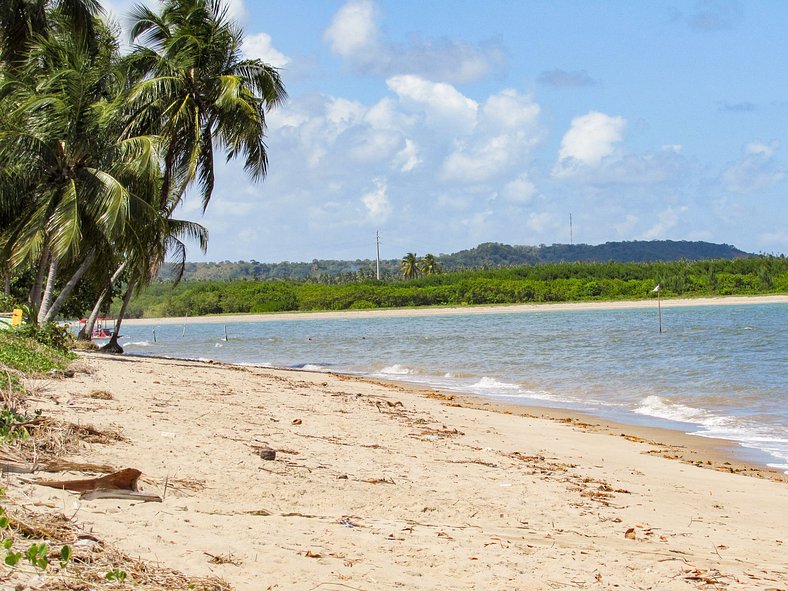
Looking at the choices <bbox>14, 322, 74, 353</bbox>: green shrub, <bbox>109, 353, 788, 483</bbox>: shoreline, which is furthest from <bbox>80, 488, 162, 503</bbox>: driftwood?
<bbox>14, 322, 74, 353</bbox>: green shrub

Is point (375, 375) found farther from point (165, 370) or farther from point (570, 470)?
point (570, 470)

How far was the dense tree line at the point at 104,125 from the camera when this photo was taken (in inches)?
736

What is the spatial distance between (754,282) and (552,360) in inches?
2909

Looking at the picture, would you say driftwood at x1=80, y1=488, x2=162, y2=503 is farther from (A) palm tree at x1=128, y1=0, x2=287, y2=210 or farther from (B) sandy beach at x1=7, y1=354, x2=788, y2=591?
(A) palm tree at x1=128, y1=0, x2=287, y2=210

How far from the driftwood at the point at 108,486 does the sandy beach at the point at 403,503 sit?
0.22 ft

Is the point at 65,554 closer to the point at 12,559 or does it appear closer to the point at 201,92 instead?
the point at 12,559

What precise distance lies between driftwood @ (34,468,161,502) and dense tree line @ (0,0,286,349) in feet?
43.7

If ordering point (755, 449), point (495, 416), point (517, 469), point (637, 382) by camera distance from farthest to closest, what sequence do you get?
point (637, 382), point (495, 416), point (755, 449), point (517, 469)

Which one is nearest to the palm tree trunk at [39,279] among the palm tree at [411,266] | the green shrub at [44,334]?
the green shrub at [44,334]

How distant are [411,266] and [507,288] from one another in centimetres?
2870

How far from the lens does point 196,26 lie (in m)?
23.0

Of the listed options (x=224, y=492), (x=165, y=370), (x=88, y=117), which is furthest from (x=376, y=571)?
(x=88, y=117)

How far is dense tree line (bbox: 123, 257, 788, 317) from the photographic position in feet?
305

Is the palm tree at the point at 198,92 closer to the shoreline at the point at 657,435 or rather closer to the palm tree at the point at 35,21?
the palm tree at the point at 35,21
